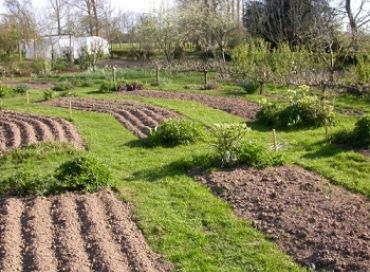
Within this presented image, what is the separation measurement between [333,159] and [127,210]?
3867mm

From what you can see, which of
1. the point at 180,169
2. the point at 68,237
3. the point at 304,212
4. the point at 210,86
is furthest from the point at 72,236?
the point at 210,86

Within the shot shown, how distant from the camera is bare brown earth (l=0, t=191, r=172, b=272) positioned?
522cm

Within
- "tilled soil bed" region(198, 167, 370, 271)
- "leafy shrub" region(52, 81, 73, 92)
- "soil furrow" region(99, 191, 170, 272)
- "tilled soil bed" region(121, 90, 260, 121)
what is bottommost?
"soil furrow" region(99, 191, 170, 272)

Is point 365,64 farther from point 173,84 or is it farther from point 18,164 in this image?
point 18,164

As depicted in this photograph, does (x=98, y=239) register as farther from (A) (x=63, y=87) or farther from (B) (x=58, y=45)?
(B) (x=58, y=45)

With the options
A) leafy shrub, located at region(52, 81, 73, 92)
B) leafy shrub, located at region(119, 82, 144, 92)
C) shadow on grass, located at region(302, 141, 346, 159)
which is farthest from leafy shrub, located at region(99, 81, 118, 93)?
shadow on grass, located at region(302, 141, 346, 159)

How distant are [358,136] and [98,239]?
19.1ft

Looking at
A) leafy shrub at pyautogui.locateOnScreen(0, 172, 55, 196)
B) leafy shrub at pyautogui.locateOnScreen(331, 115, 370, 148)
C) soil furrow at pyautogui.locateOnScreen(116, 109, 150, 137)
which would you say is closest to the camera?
leafy shrub at pyautogui.locateOnScreen(0, 172, 55, 196)

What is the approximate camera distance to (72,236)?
5867 mm

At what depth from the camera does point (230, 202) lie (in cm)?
703

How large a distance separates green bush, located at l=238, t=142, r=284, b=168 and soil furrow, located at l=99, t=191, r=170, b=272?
2.27m

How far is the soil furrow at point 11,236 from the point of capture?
205 inches

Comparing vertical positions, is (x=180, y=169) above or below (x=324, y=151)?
below

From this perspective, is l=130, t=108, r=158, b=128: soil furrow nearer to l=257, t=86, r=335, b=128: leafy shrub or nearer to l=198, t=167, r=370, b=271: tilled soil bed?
l=257, t=86, r=335, b=128: leafy shrub
